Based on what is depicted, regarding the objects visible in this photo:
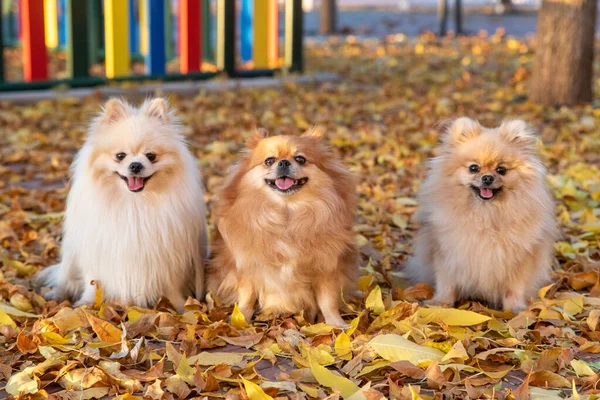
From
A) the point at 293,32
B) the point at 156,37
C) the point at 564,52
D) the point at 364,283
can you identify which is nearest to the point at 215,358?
the point at 364,283

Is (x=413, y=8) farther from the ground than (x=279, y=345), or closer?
farther from the ground

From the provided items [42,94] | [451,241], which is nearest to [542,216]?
[451,241]

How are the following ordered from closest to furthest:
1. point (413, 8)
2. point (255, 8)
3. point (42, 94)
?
point (42, 94) < point (255, 8) < point (413, 8)

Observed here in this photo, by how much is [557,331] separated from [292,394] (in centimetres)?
134

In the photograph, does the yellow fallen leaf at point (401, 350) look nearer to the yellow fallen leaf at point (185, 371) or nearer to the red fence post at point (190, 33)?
the yellow fallen leaf at point (185, 371)

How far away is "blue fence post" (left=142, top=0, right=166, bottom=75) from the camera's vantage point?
372 inches

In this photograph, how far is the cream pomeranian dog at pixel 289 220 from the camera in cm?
354

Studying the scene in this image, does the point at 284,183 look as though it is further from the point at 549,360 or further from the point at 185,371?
the point at 549,360

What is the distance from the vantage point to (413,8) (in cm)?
2630

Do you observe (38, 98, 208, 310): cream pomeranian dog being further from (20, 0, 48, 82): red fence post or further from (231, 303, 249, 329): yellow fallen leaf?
(20, 0, 48, 82): red fence post

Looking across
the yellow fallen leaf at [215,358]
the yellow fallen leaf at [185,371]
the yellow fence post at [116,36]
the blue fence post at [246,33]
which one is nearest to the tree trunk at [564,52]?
the blue fence post at [246,33]

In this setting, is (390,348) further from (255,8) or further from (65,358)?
(255,8)

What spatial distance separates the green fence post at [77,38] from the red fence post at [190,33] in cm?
131

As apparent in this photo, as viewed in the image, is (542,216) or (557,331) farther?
(542,216)
